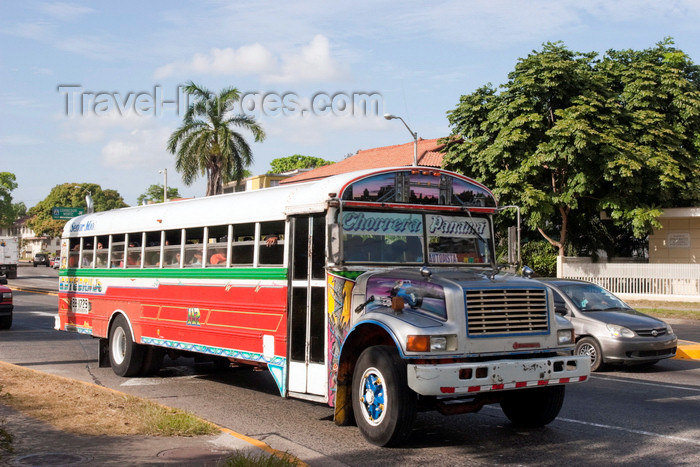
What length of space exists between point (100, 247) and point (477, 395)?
8105 millimetres

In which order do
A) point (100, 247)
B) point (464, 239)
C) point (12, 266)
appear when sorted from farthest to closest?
point (12, 266) → point (100, 247) → point (464, 239)

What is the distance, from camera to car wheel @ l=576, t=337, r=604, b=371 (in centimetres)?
1218

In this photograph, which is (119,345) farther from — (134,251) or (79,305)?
(79,305)

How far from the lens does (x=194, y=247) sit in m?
10.6

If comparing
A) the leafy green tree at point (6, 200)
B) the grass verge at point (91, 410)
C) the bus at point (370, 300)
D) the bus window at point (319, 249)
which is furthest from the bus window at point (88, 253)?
the leafy green tree at point (6, 200)

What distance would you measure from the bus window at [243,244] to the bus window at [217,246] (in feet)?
0.78

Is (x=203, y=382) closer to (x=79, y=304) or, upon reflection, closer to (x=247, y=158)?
(x=79, y=304)

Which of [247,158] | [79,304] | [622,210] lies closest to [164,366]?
[79,304]

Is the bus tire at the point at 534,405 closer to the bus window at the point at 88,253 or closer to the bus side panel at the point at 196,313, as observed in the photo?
the bus side panel at the point at 196,313

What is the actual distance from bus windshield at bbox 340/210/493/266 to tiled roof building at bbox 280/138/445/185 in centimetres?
4070

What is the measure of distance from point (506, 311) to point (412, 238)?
153 centimetres

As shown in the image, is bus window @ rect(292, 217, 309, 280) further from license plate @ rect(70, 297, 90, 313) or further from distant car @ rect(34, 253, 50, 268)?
distant car @ rect(34, 253, 50, 268)

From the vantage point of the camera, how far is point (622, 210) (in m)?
30.0

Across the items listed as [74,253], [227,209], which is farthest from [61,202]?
[227,209]
